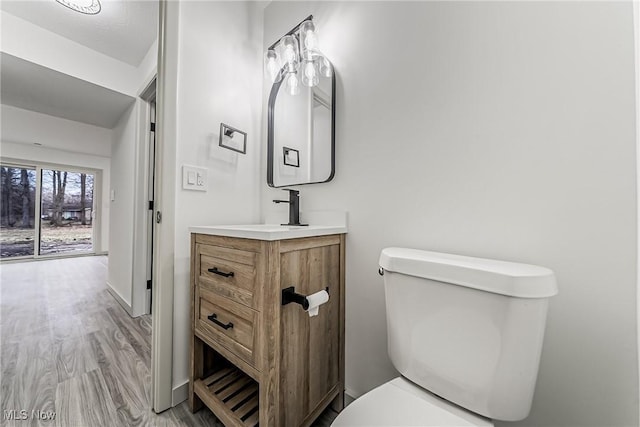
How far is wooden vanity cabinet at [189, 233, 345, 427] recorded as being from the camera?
2.64 feet

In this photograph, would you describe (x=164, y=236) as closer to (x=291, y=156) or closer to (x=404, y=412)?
(x=291, y=156)

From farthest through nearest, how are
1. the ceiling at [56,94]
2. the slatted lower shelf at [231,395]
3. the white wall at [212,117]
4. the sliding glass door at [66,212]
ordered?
1. the sliding glass door at [66,212]
2. the ceiling at [56,94]
3. the white wall at [212,117]
4. the slatted lower shelf at [231,395]

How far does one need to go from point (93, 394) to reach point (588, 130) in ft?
7.40

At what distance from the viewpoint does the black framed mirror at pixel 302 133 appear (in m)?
1.22

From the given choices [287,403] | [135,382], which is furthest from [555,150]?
[135,382]

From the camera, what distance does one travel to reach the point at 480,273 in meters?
0.60

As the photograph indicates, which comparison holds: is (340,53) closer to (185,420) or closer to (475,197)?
(475,197)

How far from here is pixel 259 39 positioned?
158cm

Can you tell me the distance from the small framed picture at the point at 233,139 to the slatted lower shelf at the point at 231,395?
1189mm

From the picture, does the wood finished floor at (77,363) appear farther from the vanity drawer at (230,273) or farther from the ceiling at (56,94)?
the ceiling at (56,94)

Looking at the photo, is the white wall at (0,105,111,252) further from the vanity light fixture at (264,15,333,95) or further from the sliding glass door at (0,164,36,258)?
the vanity light fixture at (264,15,333,95)

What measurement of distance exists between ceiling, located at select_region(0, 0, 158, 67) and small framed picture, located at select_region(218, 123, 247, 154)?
4.10ft

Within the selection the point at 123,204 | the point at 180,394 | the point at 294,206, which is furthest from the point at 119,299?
the point at 294,206

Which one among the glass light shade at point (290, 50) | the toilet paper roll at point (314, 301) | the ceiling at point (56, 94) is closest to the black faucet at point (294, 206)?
the toilet paper roll at point (314, 301)
